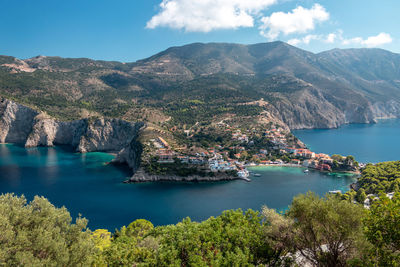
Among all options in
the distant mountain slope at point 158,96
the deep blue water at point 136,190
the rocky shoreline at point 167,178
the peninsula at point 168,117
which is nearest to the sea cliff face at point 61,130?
the peninsula at point 168,117

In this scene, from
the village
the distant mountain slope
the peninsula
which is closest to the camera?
the village

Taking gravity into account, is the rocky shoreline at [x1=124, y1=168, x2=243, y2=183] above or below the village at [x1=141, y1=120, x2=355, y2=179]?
below

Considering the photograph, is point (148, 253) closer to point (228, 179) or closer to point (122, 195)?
point (122, 195)

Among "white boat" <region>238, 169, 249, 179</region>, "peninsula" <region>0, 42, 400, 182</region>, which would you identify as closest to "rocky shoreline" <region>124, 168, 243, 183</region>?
"peninsula" <region>0, 42, 400, 182</region>

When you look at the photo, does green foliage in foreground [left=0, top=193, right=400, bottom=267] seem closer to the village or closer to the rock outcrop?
the village

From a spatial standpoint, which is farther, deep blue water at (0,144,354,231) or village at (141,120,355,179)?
village at (141,120,355,179)

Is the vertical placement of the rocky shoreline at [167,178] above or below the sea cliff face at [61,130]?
below

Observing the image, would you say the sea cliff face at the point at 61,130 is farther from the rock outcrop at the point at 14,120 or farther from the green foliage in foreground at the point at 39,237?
the green foliage in foreground at the point at 39,237
